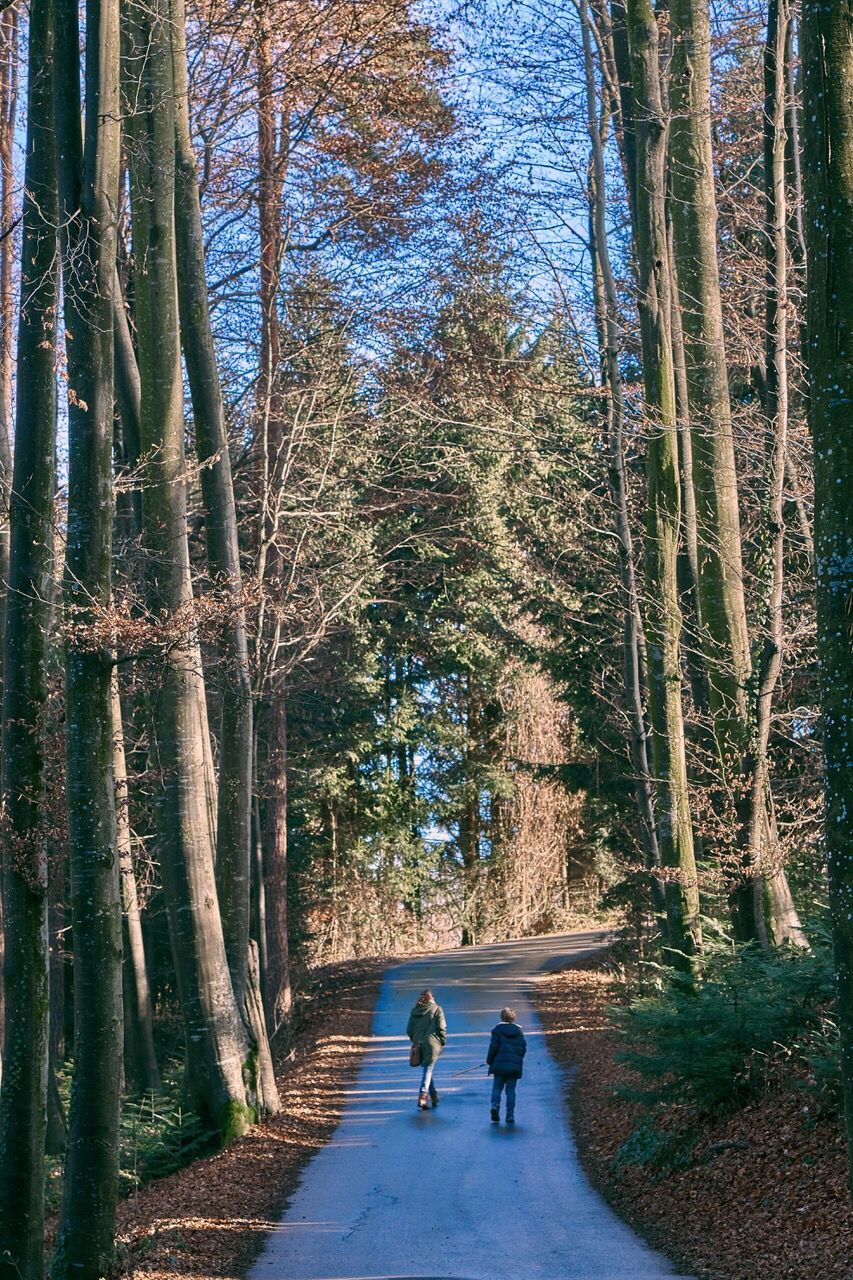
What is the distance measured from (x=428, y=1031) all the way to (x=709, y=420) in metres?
8.16

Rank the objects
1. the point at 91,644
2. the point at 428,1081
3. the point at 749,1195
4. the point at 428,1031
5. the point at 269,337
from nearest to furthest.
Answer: the point at 91,644, the point at 749,1195, the point at 428,1081, the point at 428,1031, the point at 269,337

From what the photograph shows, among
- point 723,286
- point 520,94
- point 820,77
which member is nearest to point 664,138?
point 520,94

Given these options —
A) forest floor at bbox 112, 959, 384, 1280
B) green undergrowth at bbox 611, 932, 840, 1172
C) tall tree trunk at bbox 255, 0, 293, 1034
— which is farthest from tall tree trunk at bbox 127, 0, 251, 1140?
green undergrowth at bbox 611, 932, 840, 1172

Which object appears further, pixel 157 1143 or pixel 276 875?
pixel 276 875

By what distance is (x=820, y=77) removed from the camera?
5441 millimetres

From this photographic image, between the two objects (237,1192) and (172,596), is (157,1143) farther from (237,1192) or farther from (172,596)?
(172,596)

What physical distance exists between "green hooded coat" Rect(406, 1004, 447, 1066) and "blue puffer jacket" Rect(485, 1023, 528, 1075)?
106 cm

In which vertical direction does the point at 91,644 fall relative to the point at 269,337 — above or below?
below

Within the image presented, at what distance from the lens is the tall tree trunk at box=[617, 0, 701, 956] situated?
43.2ft

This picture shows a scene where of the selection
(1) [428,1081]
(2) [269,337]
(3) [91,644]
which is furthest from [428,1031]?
(2) [269,337]

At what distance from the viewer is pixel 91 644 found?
8734 mm

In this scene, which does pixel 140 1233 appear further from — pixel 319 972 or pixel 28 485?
pixel 319 972

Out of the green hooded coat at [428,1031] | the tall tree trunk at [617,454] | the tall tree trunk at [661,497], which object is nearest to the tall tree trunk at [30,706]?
the tall tree trunk at [661,497]

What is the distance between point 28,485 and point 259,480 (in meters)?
10.7
